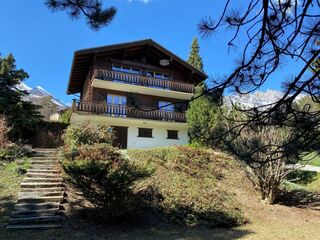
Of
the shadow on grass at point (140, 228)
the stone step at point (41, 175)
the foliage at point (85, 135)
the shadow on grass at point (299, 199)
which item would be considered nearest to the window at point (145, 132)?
the foliage at point (85, 135)

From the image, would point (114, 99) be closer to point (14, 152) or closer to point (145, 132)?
point (145, 132)

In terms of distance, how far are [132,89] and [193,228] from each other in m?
15.6

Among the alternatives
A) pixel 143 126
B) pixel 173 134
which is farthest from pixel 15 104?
pixel 173 134

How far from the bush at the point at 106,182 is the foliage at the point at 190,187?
171cm

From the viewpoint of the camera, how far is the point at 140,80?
24766 millimetres

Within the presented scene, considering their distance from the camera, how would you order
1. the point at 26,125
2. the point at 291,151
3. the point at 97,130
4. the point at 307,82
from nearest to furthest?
the point at 307,82 → the point at 291,151 → the point at 97,130 → the point at 26,125

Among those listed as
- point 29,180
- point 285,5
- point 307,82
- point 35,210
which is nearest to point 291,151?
point 307,82

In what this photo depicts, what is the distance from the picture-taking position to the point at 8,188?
1110 centimetres

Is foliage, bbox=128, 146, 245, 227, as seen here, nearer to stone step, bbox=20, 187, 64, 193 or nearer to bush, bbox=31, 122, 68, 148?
stone step, bbox=20, 187, 64, 193

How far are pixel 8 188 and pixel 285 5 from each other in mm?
10218

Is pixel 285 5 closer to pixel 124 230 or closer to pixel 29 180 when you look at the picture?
pixel 124 230

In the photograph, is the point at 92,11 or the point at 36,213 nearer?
the point at 92,11

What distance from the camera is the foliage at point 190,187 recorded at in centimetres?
1119

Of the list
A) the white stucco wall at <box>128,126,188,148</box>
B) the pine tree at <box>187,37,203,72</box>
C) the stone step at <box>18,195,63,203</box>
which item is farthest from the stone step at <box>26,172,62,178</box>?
the pine tree at <box>187,37,203,72</box>
